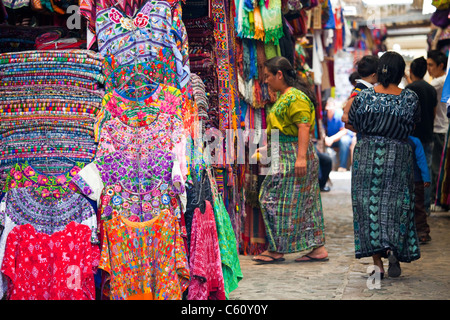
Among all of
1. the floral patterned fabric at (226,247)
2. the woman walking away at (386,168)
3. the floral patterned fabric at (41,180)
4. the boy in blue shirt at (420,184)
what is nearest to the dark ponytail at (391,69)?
the woman walking away at (386,168)

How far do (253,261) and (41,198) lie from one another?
8.81ft

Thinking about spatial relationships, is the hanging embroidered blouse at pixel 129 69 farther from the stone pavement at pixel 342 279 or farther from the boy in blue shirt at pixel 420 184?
the boy in blue shirt at pixel 420 184

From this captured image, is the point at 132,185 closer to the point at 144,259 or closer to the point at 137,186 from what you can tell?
the point at 137,186

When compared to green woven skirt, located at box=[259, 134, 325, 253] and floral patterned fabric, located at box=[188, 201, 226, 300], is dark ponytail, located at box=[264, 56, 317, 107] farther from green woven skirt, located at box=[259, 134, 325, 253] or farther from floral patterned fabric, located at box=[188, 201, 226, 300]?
floral patterned fabric, located at box=[188, 201, 226, 300]

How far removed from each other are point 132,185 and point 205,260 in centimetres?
65

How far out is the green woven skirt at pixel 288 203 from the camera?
5.91 metres

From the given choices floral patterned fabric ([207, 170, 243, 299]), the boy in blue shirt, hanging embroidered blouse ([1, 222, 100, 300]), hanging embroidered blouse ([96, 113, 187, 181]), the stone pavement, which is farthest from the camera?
A: the boy in blue shirt

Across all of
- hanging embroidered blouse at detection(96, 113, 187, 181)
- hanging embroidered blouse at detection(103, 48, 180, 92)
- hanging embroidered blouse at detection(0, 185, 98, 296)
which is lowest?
hanging embroidered blouse at detection(0, 185, 98, 296)

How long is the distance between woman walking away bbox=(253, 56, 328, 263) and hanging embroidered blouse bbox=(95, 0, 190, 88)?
1914 mm

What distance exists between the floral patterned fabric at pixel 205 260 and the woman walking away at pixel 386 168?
143 centimetres

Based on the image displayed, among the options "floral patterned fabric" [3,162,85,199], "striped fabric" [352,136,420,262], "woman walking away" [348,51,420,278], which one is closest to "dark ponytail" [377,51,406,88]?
"woman walking away" [348,51,420,278]

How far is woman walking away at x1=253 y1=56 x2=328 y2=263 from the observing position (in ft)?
19.2

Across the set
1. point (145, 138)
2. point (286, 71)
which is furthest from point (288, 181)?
point (145, 138)
